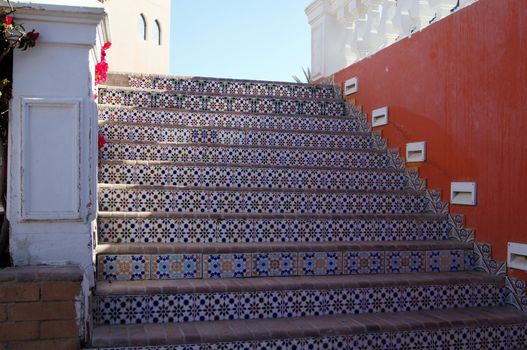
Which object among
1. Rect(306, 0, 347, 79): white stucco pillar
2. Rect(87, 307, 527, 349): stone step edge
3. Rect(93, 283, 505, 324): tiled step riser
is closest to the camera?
Rect(87, 307, 527, 349): stone step edge

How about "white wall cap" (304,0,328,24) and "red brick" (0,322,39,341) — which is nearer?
"red brick" (0,322,39,341)

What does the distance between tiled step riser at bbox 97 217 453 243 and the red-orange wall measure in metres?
0.48

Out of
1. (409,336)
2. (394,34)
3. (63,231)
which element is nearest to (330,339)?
(409,336)

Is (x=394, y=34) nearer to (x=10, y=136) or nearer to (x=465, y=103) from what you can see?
(x=465, y=103)

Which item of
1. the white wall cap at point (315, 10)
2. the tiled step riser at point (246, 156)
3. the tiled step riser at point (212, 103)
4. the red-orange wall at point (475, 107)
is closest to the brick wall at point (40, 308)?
the tiled step riser at point (246, 156)

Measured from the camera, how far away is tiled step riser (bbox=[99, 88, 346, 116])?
209 inches

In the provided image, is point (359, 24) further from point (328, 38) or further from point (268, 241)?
point (268, 241)

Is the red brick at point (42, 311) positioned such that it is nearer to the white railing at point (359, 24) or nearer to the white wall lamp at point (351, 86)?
the white railing at point (359, 24)

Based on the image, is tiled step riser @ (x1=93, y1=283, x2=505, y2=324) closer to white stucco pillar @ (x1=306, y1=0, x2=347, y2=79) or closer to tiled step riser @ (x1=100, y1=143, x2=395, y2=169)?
tiled step riser @ (x1=100, y1=143, x2=395, y2=169)

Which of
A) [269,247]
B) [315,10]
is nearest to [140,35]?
[315,10]

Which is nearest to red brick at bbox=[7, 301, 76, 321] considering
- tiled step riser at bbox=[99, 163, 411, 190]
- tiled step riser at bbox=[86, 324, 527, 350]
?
tiled step riser at bbox=[86, 324, 527, 350]

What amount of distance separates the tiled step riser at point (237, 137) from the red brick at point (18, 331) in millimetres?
Result: 2356

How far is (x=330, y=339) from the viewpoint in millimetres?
3164

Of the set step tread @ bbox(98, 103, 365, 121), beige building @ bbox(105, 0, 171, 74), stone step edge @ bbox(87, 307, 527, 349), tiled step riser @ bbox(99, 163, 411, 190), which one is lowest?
stone step edge @ bbox(87, 307, 527, 349)
